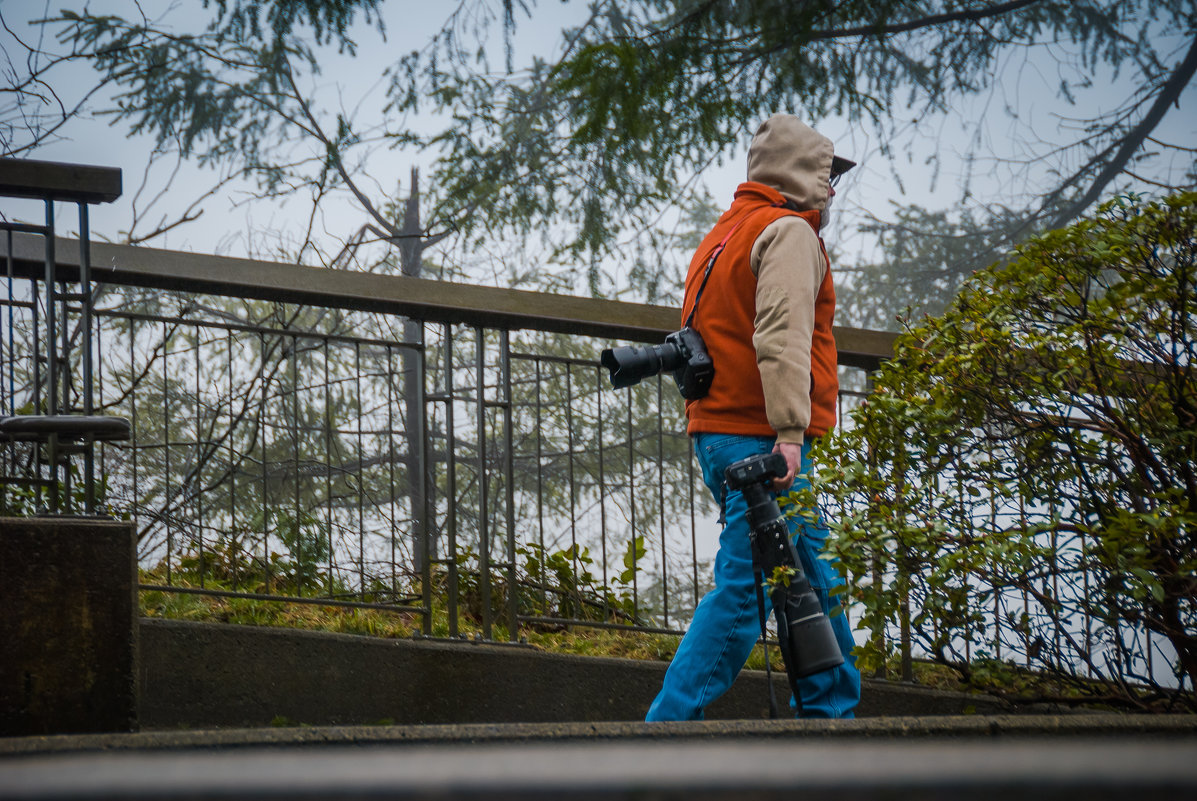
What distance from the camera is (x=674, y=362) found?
2.78 m

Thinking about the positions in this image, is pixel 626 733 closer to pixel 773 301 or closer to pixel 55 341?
pixel 773 301

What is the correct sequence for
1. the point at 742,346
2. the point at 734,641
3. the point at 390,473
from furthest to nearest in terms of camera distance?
the point at 390,473
the point at 742,346
the point at 734,641

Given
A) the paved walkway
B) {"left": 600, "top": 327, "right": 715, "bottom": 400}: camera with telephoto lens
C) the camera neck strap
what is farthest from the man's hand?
the paved walkway

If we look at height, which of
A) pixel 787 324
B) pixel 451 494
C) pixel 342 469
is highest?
pixel 787 324

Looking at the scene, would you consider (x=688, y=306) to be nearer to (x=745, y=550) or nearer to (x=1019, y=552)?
(x=745, y=550)

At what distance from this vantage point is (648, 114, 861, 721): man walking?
8.17ft

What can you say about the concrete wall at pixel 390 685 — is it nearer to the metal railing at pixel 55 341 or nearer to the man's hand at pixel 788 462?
the metal railing at pixel 55 341

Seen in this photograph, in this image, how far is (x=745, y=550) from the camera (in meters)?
2.54

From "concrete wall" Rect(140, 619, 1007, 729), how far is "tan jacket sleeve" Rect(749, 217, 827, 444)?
111cm

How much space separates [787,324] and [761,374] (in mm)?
146

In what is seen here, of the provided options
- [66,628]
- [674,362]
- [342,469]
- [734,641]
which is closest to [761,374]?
[674,362]

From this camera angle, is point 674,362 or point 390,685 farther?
point 390,685

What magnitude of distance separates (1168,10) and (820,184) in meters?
8.37

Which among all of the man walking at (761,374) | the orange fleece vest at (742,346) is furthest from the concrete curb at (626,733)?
the orange fleece vest at (742,346)
